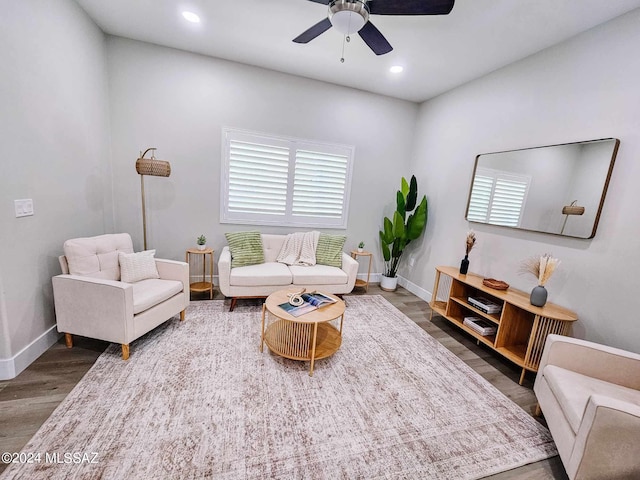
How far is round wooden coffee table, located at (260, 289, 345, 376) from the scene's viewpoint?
2041 millimetres

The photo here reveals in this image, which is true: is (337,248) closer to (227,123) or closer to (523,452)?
(227,123)

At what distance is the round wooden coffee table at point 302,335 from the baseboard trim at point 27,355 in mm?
1725

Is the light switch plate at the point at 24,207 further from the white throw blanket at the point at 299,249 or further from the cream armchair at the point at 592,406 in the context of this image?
the cream armchair at the point at 592,406

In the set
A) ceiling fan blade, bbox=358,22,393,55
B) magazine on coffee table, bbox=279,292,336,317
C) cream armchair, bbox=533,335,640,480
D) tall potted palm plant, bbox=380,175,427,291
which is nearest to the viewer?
cream armchair, bbox=533,335,640,480

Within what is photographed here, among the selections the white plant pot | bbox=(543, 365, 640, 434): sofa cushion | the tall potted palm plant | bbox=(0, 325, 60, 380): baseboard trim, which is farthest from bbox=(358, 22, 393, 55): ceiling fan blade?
bbox=(0, 325, 60, 380): baseboard trim

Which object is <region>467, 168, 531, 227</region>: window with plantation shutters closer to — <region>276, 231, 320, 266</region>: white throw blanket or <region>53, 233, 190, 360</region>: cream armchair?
<region>276, 231, 320, 266</region>: white throw blanket

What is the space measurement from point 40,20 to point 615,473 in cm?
460

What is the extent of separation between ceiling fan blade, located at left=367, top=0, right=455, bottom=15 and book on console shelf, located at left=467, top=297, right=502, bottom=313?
97.3 inches

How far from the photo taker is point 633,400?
1.49 meters

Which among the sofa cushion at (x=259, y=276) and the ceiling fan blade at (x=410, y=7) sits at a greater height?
the ceiling fan blade at (x=410, y=7)

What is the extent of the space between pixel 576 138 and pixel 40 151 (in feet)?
14.6

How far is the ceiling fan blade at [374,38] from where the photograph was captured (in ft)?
6.22

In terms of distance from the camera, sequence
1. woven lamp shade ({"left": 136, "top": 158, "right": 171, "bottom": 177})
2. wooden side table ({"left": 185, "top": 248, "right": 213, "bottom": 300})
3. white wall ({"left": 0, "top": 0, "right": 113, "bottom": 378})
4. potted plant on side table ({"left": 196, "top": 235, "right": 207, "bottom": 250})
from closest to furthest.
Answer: white wall ({"left": 0, "top": 0, "right": 113, "bottom": 378}), woven lamp shade ({"left": 136, "top": 158, "right": 171, "bottom": 177}), wooden side table ({"left": 185, "top": 248, "right": 213, "bottom": 300}), potted plant on side table ({"left": 196, "top": 235, "right": 207, "bottom": 250})

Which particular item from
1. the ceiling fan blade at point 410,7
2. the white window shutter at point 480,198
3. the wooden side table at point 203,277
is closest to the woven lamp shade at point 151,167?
the wooden side table at point 203,277
